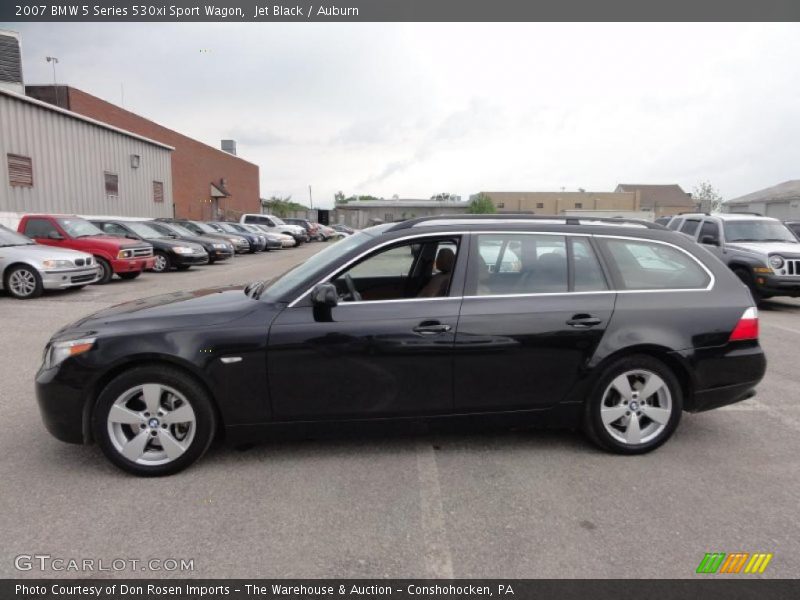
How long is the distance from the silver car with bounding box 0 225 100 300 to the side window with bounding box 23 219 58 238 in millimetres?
1737

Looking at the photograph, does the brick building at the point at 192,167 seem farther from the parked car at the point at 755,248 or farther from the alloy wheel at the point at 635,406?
the alloy wheel at the point at 635,406

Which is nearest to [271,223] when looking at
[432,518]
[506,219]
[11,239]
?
[11,239]

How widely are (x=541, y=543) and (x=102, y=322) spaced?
9.77ft

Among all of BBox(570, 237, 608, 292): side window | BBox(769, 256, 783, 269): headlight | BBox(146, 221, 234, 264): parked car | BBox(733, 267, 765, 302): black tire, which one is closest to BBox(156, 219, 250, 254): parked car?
BBox(146, 221, 234, 264): parked car

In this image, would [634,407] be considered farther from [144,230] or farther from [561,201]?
[561,201]

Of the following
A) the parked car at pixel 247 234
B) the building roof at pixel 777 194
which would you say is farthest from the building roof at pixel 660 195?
the parked car at pixel 247 234

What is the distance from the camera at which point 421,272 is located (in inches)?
173

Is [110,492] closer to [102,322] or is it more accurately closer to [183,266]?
[102,322]

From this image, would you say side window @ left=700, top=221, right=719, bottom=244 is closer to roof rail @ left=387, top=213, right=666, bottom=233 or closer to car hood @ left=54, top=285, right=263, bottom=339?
roof rail @ left=387, top=213, right=666, bottom=233

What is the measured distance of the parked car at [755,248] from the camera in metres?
9.74

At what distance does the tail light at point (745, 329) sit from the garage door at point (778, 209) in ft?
165

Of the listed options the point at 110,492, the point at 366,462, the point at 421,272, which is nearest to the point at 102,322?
the point at 110,492

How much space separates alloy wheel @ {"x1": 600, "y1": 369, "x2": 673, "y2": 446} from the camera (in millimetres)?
3711
